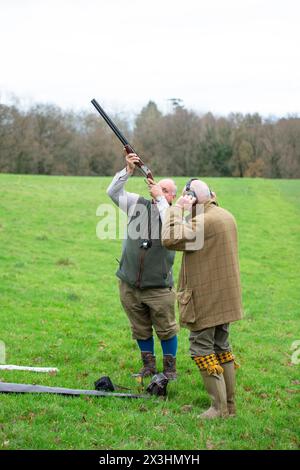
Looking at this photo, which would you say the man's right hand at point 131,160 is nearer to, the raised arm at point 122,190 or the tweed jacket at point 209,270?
the raised arm at point 122,190

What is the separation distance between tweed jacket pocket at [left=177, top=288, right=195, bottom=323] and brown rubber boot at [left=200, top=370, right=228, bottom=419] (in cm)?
61

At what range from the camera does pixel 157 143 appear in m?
75.1

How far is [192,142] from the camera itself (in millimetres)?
77938

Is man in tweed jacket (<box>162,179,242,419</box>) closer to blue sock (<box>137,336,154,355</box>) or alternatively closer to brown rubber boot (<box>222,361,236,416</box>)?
brown rubber boot (<box>222,361,236,416</box>)

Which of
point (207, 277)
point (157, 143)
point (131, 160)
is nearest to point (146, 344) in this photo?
point (207, 277)

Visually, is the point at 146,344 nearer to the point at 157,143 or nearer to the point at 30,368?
the point at 30,368

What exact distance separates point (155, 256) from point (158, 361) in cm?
213

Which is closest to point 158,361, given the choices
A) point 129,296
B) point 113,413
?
point 129,296

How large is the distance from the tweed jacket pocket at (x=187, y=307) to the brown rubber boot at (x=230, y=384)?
0.80 m

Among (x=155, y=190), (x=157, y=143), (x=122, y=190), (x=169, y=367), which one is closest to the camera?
(x=155, y=190)

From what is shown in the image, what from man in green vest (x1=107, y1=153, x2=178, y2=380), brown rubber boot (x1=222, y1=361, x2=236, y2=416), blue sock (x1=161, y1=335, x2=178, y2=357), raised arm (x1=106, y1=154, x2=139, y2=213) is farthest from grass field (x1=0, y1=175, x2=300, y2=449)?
raised arm (x1=106, y1=154, x2=139, y2=213)

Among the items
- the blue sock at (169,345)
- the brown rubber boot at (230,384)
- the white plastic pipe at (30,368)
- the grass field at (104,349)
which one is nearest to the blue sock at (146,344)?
the blue sock at (169,345)

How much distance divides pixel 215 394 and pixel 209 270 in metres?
1.41
